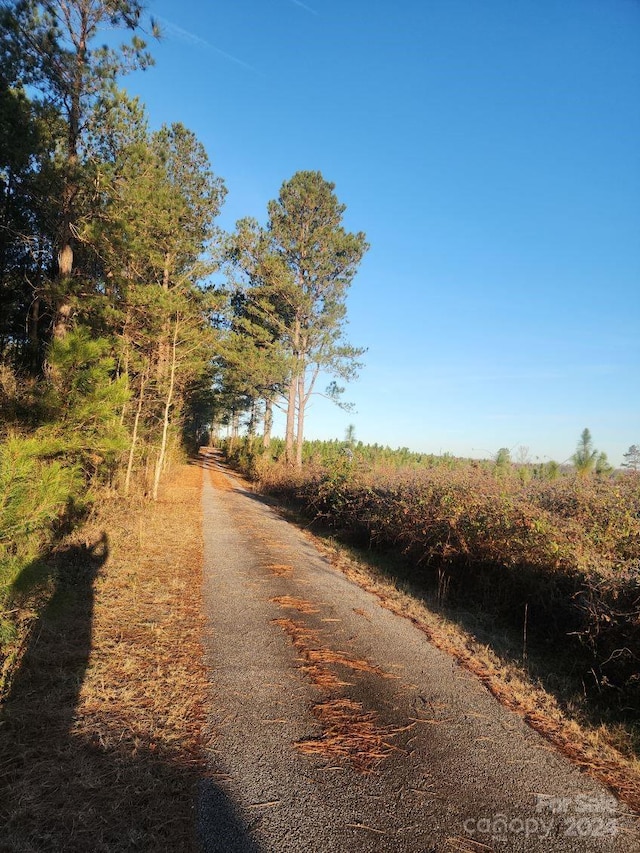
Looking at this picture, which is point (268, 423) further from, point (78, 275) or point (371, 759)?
point (371, 759)

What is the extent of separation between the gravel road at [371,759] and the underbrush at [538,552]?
4.59 ft

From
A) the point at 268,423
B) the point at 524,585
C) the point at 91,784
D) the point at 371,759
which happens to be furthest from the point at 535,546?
the point at 268,423

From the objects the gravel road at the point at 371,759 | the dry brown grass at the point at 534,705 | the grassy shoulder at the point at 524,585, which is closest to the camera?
the gravel road at the point at 371,759

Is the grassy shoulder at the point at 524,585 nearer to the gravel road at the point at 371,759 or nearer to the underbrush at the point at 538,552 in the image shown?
the underbrush at the point at 538,552

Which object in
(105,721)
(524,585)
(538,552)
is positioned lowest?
(105,721)

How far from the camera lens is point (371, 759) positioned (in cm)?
278

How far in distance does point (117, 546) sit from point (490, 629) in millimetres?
6428

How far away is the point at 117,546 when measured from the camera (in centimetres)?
762

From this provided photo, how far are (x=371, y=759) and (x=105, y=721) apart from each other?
1904 mm

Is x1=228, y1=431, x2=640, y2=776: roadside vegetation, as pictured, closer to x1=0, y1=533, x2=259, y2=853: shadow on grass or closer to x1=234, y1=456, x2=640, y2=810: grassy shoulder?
x1=234, y1=456, x2=640, y2=810: grassy shoulder

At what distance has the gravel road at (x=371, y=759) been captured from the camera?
222 cm

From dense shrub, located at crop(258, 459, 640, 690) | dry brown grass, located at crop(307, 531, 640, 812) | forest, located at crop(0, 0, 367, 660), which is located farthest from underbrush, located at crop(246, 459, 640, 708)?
forest, located at crop(0, 0, 367, 660)

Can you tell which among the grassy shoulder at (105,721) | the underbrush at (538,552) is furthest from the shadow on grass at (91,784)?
the underbrush at (538,552)

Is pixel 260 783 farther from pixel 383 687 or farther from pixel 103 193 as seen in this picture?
pixel 103 193
